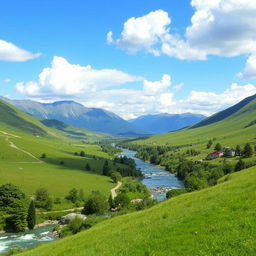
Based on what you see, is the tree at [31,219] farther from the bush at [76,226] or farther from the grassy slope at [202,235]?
the grassy slope at [202,235]

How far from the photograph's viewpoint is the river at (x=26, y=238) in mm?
83938

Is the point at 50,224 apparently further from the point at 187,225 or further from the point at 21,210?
the point at 187,225

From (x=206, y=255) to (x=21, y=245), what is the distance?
7642cm

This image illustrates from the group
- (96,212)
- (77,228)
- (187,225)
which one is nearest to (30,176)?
(96,212)

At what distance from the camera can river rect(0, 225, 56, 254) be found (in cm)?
8394

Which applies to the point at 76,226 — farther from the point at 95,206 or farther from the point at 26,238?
Result: the point at 95,206

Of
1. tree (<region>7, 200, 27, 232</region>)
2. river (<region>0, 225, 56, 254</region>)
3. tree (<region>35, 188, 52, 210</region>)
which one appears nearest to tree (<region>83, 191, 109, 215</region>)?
tree (<region>35, 188, 52, 210</region>)

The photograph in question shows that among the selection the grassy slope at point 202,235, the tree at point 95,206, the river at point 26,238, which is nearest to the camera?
the grassy slope at point 202,235

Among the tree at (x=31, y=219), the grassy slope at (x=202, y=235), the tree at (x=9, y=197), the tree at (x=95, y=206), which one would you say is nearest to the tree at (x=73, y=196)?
the tree at (x=95, y=206)

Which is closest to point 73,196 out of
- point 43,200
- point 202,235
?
point 43,200

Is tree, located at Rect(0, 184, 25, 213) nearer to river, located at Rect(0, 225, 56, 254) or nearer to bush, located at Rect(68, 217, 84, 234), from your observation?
river, located at Rect(0, 225, 56, 254)

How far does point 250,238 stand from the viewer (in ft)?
63.5

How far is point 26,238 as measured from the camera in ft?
307

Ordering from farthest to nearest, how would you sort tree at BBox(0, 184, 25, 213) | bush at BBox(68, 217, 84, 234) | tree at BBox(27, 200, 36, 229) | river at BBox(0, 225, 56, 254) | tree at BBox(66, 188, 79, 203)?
tree at BBox(66, 188, 79, 203) → tree at BBox(0, 184, 25, 213) → tree at BBox(27, 200, 36, 229) → bush at BBox(68, 217, 84, 234) → river at BBox(0, 225, 56, 254)
